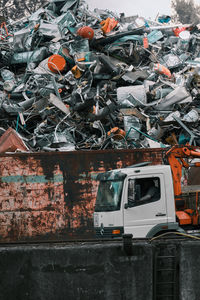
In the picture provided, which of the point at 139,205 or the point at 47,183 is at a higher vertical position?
the point at 47,183

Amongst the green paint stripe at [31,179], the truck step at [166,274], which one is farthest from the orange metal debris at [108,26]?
the truck step at [166,274]

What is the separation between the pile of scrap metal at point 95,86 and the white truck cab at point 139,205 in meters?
3.65

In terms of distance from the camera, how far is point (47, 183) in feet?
31.3

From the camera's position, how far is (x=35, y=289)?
4.21 metres

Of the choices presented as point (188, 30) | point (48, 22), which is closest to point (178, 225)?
point (48, 22)

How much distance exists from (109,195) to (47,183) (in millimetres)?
2723

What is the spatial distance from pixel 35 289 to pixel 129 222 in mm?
3002

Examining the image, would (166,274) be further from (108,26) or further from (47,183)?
(108,26)

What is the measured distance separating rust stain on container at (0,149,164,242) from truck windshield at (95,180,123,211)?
2.09 meters

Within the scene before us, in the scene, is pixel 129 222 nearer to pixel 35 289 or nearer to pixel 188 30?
pixel 35 289

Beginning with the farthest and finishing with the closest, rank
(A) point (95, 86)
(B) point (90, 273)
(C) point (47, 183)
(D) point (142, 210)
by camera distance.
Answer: (A) point (95, 86) → (C) point (47, 183) → (D) point (142, 210) → (B) point (90, 273)

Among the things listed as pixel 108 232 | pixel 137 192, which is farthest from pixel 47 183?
pixel 137 192

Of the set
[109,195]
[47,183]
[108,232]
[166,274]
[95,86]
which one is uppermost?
[95,86]

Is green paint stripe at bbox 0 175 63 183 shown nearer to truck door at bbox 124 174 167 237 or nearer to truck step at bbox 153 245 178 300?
truck door at bbox 124 174 167 237
